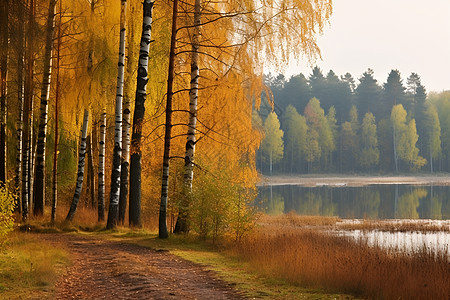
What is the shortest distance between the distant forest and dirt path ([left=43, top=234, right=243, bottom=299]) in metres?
63.8

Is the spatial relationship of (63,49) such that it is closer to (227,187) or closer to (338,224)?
(227,187)

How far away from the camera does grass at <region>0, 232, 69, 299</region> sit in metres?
7.33

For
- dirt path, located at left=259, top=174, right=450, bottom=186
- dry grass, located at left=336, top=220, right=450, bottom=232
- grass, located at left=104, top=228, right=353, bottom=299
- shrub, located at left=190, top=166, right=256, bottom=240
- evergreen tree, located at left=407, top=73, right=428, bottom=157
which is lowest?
dry grass, located at left=336, top=220, right=450, bottom=232

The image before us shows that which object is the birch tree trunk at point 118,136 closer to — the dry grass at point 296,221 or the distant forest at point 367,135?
the dry grass at point 296,221

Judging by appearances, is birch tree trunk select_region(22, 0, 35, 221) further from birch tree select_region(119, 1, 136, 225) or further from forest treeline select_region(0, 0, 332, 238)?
birch tree select_region(119, 1, 136, 225)

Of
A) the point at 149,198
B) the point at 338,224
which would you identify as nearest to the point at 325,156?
the point at 338,224

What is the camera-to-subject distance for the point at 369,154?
7762cm

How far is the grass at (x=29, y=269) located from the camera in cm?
733

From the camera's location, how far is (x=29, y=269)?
28.1ft

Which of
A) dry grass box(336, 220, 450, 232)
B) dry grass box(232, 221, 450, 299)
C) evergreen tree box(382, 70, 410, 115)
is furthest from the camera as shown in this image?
evergreen tree box(382, 70, 410, 115)

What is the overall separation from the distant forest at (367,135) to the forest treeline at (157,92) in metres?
56.8

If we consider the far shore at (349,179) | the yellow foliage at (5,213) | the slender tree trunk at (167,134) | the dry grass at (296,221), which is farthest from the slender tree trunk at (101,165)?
the far shore at (349,179)

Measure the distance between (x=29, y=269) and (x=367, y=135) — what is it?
7607cm

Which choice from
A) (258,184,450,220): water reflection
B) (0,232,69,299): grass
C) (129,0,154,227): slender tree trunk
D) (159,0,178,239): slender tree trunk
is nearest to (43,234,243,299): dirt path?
(0,232,69,299): grass
